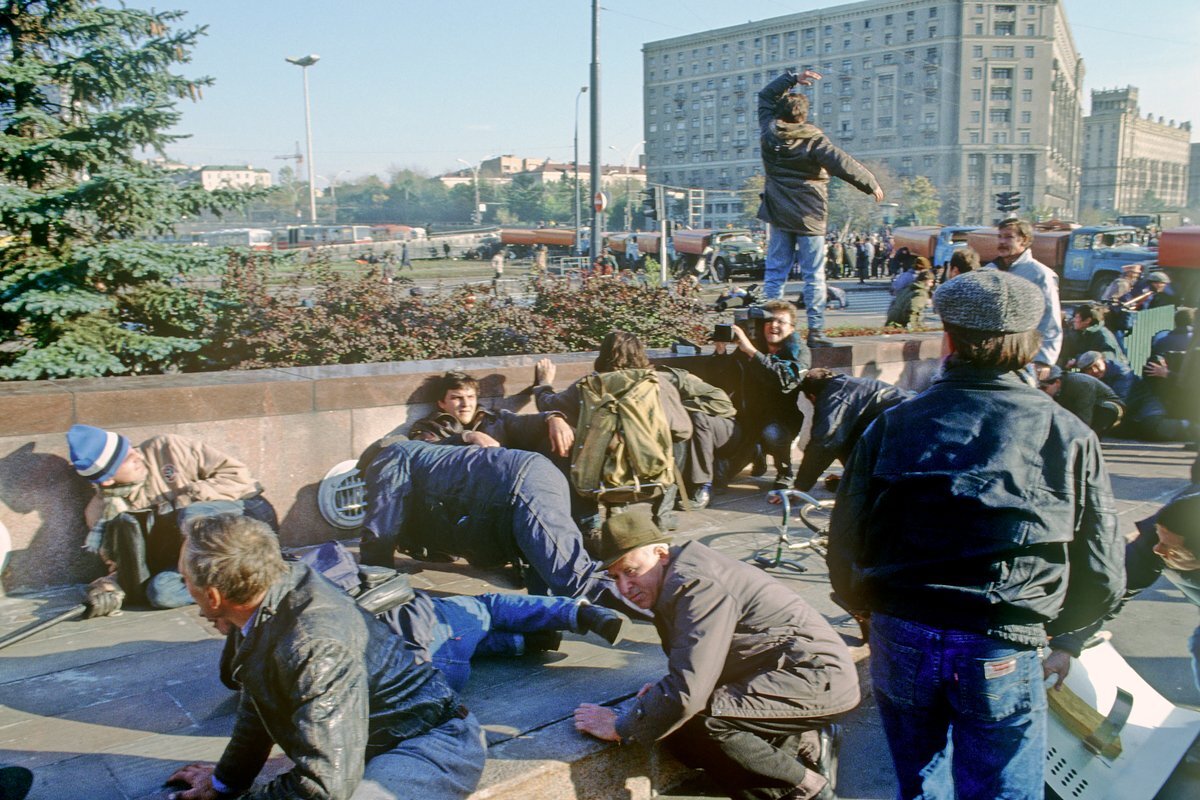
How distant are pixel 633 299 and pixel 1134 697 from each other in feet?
19.7

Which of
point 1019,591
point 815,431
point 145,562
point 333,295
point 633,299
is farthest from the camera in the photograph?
point 633,299

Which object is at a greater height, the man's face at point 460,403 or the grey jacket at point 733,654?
the man's face at point 460,403

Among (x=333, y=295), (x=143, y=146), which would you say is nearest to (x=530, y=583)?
(x=333, y=295)

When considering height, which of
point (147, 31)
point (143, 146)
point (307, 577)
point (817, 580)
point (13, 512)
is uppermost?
point (147, 31)

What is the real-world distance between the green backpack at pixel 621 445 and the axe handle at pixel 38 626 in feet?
8.81

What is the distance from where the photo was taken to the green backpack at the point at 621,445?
5918mm

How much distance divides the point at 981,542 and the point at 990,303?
61 cm

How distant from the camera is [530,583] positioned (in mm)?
5258

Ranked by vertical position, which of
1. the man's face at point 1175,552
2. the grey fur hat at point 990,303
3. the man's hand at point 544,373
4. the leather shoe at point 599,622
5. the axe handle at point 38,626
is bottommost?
the axe handle at point 38,626

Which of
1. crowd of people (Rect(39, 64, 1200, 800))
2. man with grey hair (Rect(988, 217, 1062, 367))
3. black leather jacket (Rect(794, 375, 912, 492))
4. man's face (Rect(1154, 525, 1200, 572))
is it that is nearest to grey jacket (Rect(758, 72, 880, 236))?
man with grey hair (Rect(988, 217, 1062, 367))

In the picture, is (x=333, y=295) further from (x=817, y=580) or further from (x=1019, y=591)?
(x=1019, y=591)

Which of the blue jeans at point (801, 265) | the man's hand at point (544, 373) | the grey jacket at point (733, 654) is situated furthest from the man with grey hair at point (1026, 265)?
the grey jacket at point (733, 654)

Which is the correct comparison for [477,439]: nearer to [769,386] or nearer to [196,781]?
[769,386]

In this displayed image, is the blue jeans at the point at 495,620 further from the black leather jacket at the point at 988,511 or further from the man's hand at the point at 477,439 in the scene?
the black leather jacket at the point at 988,511
